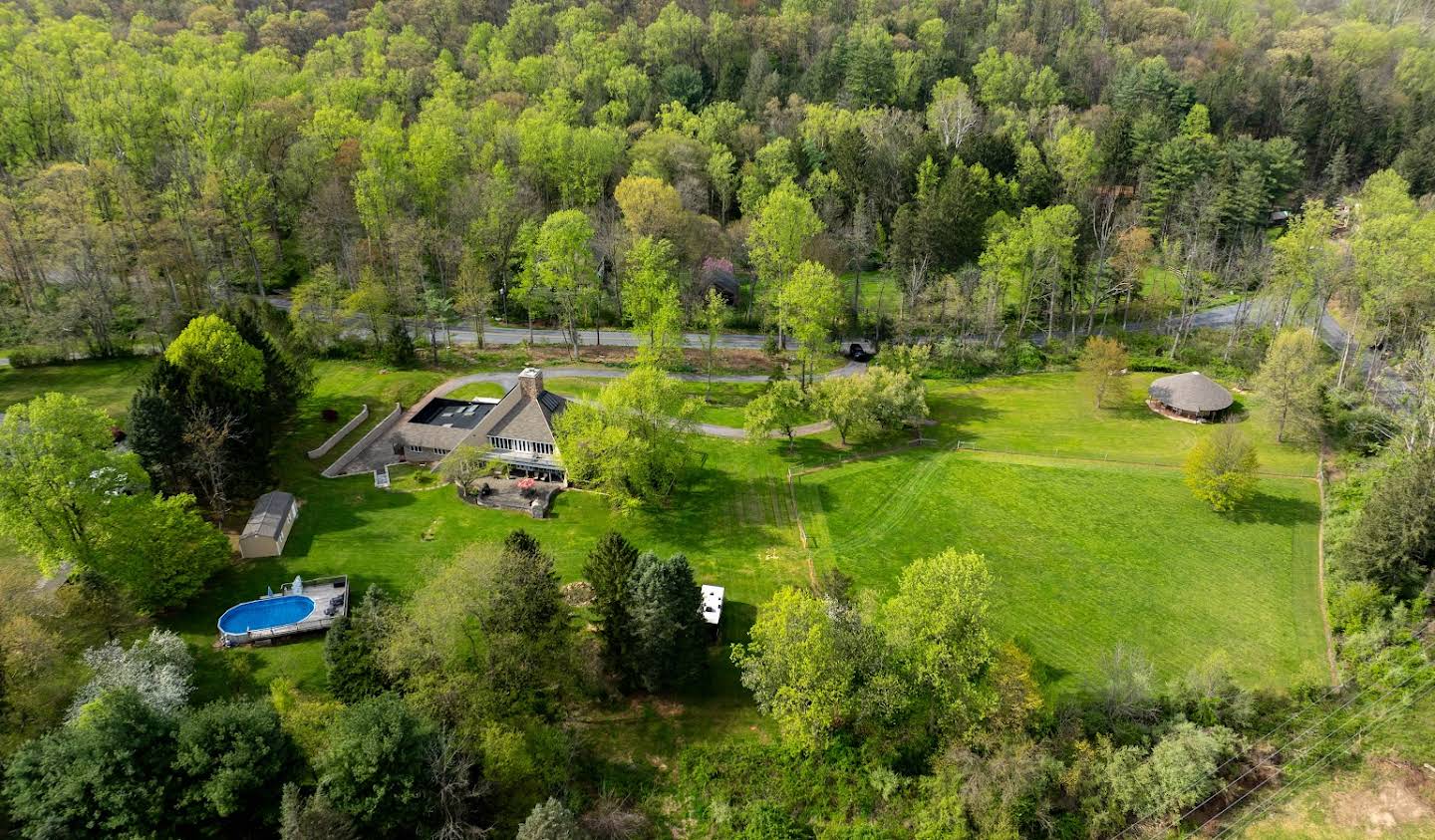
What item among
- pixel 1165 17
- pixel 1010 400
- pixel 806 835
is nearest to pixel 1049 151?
pixel 1010 400

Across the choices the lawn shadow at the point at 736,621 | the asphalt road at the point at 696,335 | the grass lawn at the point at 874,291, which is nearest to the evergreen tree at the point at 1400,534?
the lawn shadow at the point at 736,621

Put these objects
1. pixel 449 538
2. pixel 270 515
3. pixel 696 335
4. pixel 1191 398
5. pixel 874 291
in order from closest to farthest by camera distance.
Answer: pixel 270 515
pixel 449 538
pixel 1191 398
pixel 696 335
pixel 874 291

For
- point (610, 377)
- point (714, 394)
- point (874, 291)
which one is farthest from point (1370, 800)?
point (874, 291)

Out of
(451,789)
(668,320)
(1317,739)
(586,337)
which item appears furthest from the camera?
(586,337)

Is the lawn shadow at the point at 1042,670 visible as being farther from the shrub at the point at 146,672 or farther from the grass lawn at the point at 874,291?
the grass lawn at the point at 874,291

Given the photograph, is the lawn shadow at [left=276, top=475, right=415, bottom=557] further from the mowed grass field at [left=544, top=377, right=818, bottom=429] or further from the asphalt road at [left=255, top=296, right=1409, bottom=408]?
the asphalt road at [left=255, top=296, right=1409, bottom=408]

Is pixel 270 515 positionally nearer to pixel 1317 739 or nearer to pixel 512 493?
pixel 512 493

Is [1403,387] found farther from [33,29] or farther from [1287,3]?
[33,29]
